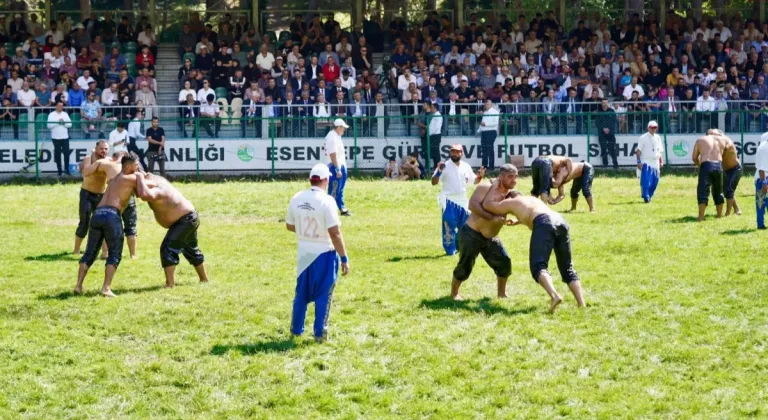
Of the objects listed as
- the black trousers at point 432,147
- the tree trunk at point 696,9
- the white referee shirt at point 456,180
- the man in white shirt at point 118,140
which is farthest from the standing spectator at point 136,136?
the tree trunk at point 696,9

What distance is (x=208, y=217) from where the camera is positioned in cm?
2283

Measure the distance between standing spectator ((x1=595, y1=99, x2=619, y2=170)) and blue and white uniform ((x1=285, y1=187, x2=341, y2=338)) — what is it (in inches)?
796

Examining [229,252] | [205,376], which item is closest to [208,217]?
[229,252]

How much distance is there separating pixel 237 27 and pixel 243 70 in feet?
12.9

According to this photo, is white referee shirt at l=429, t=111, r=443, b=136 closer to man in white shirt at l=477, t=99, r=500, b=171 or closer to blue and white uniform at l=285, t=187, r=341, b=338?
man in white shirt at l=477, t=99, r=500, b=171

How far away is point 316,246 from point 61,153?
19730 millimetres

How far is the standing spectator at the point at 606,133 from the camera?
30625mm

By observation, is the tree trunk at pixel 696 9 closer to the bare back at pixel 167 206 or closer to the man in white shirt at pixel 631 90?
the man in white shirt at pixel 631 90

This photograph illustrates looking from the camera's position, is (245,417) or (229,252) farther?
(229,252)

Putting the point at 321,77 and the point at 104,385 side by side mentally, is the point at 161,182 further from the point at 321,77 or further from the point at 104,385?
the point at 321,77

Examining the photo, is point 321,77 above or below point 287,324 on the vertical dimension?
above

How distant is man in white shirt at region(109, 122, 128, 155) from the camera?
2655cm

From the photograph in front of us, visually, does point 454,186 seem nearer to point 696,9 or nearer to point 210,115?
point 210,115

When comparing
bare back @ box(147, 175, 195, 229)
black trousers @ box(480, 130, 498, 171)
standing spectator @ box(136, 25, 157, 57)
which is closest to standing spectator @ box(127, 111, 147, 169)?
standing spectator @ box(136, 25, 157, 57)
